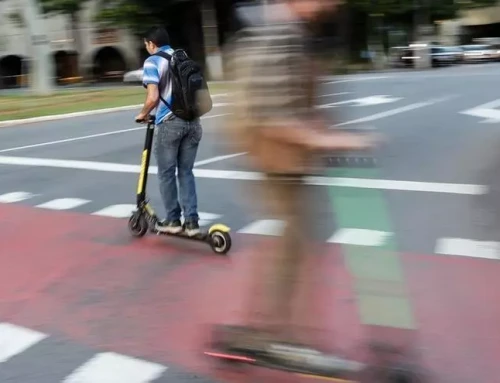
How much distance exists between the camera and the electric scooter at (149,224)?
6285 millimetres

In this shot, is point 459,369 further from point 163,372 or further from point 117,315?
point 117,315

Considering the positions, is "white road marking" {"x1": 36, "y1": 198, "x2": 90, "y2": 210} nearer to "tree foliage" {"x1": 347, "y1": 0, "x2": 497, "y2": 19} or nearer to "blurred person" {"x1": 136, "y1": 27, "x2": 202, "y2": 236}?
"blurred person" {"x1": 136, "y1": 27, "x2": 202, "y2": 236}

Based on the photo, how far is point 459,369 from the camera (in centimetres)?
396

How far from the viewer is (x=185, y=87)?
6027 millimetres

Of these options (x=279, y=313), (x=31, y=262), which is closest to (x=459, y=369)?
(x=279, y=313)

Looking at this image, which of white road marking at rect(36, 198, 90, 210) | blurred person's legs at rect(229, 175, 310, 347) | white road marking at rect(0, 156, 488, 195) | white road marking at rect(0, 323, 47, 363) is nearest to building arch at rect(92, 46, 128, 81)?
white road marking at rect(0, 156, 488, 195)

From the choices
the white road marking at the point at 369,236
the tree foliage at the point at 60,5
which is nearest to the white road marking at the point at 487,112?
the white road marking at the point at 369,236

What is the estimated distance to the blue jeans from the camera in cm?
613

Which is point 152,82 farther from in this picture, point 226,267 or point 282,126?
point 282,126

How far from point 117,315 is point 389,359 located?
86.4 inches

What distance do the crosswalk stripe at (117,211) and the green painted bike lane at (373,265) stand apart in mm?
4803

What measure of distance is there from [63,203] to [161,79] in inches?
120

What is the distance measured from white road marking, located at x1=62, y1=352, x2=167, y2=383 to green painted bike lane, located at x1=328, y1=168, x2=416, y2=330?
128cm

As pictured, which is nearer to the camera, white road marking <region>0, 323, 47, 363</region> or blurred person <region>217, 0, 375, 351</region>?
blurred person <region>217, 0, 375, 351</region>
